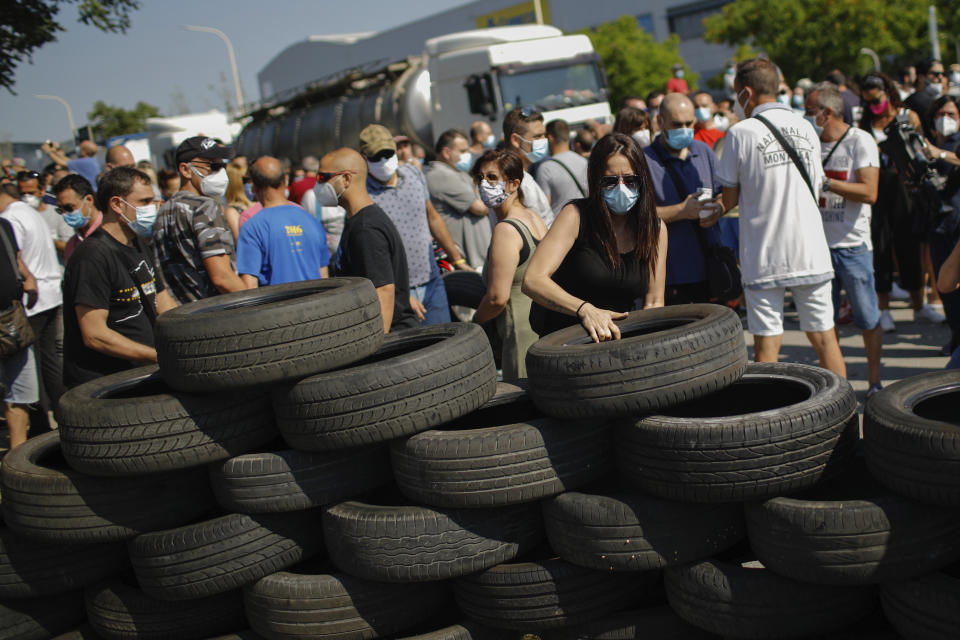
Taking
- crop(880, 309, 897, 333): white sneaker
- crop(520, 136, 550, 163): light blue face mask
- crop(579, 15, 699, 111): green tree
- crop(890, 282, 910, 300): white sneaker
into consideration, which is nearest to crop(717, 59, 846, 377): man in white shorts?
crop(520, 136, 550, 163): light blue face mask

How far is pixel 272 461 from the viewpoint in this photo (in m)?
3.14

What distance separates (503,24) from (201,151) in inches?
2577

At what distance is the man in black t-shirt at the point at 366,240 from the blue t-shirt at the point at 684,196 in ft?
6.11

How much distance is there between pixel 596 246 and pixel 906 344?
4.88 metres

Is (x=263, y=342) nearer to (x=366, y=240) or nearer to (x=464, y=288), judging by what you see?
(x=366, y=240)

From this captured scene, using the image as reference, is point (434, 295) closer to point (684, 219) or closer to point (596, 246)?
point (684, 219)

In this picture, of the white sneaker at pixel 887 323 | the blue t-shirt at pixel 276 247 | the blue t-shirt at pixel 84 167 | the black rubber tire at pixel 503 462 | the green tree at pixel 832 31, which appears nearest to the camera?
the black rubber tire at pixel 503 462

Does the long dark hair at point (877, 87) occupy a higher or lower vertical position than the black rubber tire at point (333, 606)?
higher

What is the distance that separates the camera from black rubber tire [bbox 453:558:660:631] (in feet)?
9.99

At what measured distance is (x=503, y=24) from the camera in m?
67.1

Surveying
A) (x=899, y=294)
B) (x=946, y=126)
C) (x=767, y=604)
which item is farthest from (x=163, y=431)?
(x=899, y=294)

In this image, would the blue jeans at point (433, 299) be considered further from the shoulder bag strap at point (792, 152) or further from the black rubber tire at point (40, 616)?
the black rubber tire at point (40, 616)

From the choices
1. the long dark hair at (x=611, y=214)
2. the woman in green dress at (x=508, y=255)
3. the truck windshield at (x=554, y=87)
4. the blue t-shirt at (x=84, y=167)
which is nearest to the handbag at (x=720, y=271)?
the woman in green dress at (x=508, y=255)

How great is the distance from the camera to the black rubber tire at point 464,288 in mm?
6398
